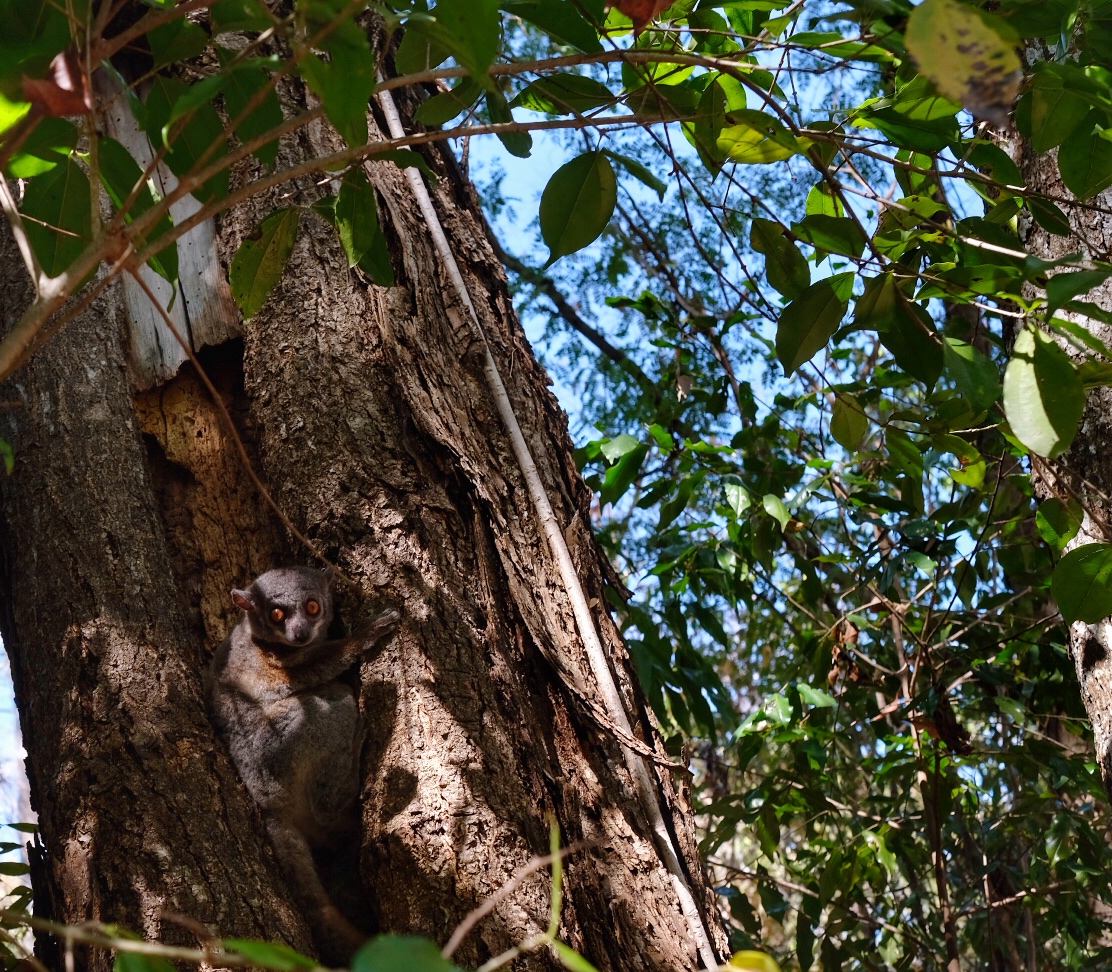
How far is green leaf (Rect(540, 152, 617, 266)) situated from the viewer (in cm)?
205

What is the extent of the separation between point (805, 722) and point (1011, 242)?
3.16 metres

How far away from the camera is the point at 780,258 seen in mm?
2193

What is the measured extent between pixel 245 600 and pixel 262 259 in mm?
1172

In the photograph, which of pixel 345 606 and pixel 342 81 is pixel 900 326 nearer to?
pixel 342 81

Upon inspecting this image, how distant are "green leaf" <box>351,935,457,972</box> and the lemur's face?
2.28m

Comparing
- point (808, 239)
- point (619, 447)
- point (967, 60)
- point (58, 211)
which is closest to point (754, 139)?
point (808, 239)

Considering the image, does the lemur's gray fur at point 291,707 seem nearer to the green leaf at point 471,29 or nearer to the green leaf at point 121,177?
the green leaf at point 121,177

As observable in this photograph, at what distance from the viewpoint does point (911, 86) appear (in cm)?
193

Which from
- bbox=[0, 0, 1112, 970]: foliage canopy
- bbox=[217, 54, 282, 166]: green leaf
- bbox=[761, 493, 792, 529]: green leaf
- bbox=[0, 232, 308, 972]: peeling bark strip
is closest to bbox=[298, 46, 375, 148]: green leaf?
bbox=[0, 0, 1112, 970]: foliage canopy

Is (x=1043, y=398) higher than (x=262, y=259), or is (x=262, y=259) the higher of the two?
(x=262, y=259)

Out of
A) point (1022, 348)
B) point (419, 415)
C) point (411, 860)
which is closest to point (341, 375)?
point (419, 415)

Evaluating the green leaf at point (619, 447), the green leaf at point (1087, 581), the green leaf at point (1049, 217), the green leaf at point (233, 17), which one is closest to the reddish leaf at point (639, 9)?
the green leaf at point (233, 17)

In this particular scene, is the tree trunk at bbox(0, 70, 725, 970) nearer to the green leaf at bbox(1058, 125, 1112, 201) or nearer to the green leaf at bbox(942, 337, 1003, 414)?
the green leaf at bbox(942, 337, 1003, 414)

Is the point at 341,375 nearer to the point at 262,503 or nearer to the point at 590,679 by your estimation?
the point at 262,503
